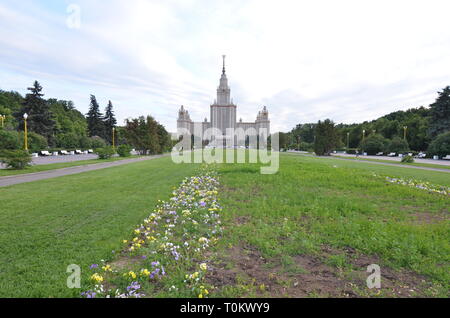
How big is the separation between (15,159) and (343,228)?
1897 centimetres

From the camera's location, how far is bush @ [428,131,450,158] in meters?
35.0

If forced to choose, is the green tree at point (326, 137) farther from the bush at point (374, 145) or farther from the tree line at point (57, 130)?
the tree line at point (57, 130)

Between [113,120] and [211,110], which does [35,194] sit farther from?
[211,110]

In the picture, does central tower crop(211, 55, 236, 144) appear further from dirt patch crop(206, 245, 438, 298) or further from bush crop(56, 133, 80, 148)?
dirt patch crop(206, 245, 438, 298)

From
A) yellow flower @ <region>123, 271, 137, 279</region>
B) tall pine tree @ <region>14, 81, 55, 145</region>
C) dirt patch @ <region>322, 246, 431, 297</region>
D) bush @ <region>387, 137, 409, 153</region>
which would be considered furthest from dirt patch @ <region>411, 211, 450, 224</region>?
tall pine tree @ <region>14, 81, 55, 145</region>

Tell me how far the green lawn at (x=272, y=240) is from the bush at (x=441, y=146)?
128 feet

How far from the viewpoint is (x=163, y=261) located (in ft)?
11.2

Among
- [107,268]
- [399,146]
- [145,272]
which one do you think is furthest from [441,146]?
[107,268]

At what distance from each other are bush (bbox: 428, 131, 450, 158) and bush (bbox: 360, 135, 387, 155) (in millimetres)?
13534

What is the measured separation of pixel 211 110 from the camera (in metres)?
132

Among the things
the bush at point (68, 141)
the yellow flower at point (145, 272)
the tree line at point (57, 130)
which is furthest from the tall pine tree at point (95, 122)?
the yellow flower at point (145, 272)
